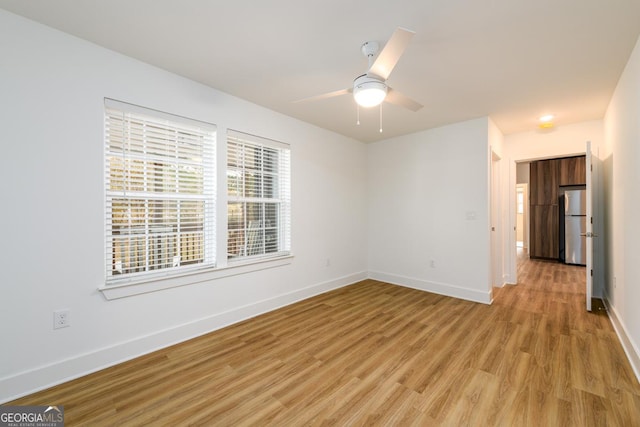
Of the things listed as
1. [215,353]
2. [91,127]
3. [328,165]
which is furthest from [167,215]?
[328,165]

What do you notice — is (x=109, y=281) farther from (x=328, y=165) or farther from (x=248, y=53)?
(x=328, y=165)

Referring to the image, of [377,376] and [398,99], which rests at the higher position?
[398,99]

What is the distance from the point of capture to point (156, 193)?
2564 millimetres

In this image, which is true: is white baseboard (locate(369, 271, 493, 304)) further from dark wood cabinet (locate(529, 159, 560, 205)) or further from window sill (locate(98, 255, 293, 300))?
dark wood cabinet (locate(529, 159, 560, 205))

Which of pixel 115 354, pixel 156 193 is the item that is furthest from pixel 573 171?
pixel 115 354

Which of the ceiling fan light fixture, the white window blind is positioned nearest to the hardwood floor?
the white window blind

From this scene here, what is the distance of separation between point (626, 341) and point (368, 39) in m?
3.51

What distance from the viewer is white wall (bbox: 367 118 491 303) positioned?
390cm

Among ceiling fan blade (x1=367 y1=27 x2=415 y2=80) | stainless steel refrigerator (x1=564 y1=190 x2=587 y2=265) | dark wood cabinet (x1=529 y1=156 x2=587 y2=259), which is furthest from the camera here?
dark wood cabinet (x1=529 y1=156 x2=587 y2=259)

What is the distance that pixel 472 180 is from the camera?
13.0 ft

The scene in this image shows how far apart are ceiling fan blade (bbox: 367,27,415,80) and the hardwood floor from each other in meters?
2.30

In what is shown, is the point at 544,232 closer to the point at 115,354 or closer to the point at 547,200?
the point at 547,200

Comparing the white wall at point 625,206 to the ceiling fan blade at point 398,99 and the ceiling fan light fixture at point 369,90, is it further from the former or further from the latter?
the ceiling fan light fixture at point 369,90

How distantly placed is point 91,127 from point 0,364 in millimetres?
1774
